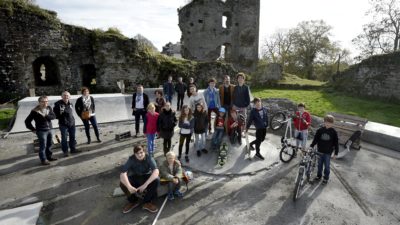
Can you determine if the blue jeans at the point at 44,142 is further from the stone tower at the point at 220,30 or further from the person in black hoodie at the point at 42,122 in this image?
the stone tower at the point at 220,30

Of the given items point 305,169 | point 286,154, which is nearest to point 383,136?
point 286,154

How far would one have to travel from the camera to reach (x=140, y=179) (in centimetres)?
533

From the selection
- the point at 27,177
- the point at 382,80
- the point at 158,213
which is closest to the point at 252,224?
the point at 158,213

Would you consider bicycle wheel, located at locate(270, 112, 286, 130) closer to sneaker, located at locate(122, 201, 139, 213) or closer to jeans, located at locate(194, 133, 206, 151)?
jeans, located at locate(194, 133, 206, 151)

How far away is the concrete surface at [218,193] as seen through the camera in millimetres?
5137

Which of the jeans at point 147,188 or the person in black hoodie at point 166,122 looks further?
the person in black hoodie at point 166,122

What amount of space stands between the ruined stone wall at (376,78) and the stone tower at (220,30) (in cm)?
1530

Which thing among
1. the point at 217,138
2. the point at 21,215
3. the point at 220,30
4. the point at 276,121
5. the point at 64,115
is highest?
the point at 220,30

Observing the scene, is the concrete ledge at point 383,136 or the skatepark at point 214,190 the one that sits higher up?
the concrete ledge at point 383,136

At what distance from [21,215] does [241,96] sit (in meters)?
6.20

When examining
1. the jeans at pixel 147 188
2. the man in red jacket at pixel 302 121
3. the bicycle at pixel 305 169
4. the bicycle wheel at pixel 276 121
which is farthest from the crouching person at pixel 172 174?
the bicycle wheel at pixel 276 121

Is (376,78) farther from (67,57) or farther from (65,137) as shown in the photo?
(67,57)

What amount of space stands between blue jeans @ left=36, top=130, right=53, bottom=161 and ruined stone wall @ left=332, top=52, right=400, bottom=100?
61.0 ft

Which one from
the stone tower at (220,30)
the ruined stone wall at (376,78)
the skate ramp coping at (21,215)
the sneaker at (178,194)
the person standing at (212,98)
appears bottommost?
the skate ramp coping at (21,215)
